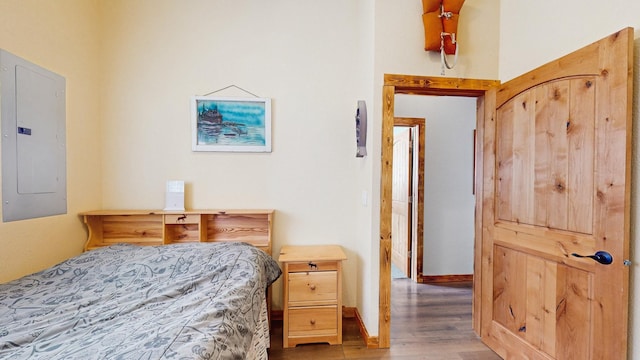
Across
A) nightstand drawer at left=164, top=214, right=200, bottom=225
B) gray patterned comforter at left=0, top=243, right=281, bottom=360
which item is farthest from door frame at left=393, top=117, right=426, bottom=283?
nightstand drawer at left=164, top=214, right=200, bottom=225

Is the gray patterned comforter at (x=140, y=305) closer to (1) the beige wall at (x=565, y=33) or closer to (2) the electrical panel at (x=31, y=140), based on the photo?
(2) the electrical panel at (x=31, y=140)

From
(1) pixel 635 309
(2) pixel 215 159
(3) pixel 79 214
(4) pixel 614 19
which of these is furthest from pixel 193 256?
(4) pixel 614 19

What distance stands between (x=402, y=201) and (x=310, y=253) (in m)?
1.99

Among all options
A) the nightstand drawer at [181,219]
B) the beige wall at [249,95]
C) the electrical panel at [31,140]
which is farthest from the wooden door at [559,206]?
the electrical panel at [31,140]

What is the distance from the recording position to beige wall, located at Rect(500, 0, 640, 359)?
1.24m

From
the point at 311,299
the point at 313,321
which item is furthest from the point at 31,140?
the point at 313,321

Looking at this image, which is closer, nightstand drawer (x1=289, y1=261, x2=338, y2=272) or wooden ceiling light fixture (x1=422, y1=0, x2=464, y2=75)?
wooden ceiling light fixture (x1=422, y1=0, x2=464, y2=75)

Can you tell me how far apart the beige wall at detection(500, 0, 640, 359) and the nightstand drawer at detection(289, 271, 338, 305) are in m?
1.58

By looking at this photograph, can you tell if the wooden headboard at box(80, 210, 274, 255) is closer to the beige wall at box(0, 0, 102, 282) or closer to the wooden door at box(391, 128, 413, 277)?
the beige wall at box(0, 0, 102, 282)

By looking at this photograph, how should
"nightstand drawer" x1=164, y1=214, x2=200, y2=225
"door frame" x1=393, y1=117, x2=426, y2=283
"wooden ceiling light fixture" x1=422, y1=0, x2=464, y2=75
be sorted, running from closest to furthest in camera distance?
"wooden ceiling light fixture" x1=422, y1=0, x2=464, y2=75 < "nightstand drawer" x1=164, y1=214, x2=200, y2=225 < "door frame" x1=393, y1=117, x2=426, y2=283

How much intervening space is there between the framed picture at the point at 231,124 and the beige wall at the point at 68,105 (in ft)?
2.64

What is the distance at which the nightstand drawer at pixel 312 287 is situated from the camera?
2.02 m

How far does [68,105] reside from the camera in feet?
6.52

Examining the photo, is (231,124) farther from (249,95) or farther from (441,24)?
(441,24)
